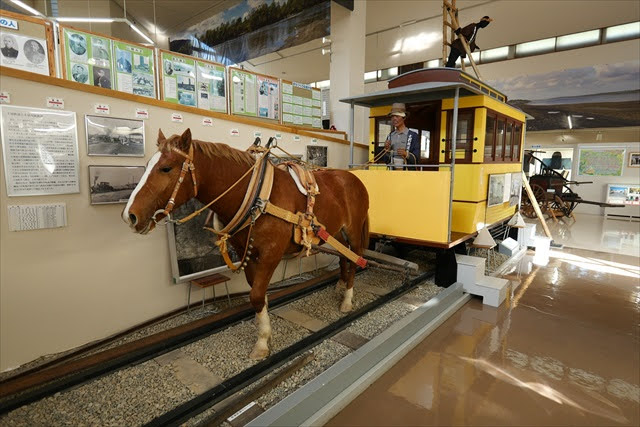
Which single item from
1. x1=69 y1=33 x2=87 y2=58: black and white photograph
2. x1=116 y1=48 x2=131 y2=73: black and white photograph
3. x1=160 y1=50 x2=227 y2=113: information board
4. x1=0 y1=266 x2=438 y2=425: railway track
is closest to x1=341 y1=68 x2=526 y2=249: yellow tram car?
x1=0 y1=266 x2=438 y2=425: railway track

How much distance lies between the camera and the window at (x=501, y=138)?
5297 millimetres

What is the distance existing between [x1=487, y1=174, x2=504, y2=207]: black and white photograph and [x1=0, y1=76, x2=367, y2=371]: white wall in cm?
461

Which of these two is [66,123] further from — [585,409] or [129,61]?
[585,409]

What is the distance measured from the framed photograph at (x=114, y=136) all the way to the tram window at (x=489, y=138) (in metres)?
4.84

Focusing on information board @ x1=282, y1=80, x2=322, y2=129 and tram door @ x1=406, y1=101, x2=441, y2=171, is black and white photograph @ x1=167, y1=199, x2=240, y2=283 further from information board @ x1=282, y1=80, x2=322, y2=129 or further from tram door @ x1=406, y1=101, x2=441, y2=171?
tram door @ x1=406, y1=101, x2=441, y2=171

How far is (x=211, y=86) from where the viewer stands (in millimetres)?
4246

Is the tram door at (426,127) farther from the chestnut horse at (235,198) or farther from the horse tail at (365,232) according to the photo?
the chestnut horse at (235,198)

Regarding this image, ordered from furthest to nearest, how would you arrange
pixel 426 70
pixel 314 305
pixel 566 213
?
1. pixel 566 213
2. pixel 426 70
3. pixel 314 305

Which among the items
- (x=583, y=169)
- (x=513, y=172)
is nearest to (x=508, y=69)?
(x=583, y=169)

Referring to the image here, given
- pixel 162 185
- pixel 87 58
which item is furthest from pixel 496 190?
pixel 87 58

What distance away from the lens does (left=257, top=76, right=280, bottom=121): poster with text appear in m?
4.93

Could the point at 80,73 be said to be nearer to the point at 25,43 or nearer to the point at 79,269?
the point at 25,43

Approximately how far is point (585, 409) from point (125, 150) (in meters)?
4.45

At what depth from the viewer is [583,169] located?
13578mm
